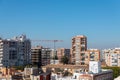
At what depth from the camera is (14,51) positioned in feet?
202

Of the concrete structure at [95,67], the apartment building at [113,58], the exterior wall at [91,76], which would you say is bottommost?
the exterior wall at [91,76]

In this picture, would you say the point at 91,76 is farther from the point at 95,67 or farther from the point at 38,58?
the point at 38,58

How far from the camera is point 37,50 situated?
73875 mm

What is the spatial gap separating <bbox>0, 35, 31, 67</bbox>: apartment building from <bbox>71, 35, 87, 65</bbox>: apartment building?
7912 millimetres

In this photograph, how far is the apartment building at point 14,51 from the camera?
59916 millimetres

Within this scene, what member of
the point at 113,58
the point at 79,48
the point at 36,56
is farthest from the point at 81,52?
the point at 36,56

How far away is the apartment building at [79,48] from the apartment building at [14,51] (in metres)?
7.91

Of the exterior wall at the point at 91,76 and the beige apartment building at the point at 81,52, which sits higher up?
the beige apartment building at the point at 81,52

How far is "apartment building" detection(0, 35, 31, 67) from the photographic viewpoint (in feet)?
197

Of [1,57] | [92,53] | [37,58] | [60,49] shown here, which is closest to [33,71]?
[1,57]

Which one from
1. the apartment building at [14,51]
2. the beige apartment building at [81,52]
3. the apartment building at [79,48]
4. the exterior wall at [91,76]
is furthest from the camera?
Answer: the apartment building at [79,48]

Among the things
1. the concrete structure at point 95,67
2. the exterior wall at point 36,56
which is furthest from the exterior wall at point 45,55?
the concrete structure at point 95,67

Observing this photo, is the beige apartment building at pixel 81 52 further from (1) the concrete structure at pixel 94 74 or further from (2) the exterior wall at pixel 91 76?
(2) the exterior wall at pixel 91 76

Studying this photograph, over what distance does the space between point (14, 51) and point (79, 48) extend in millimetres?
11064
